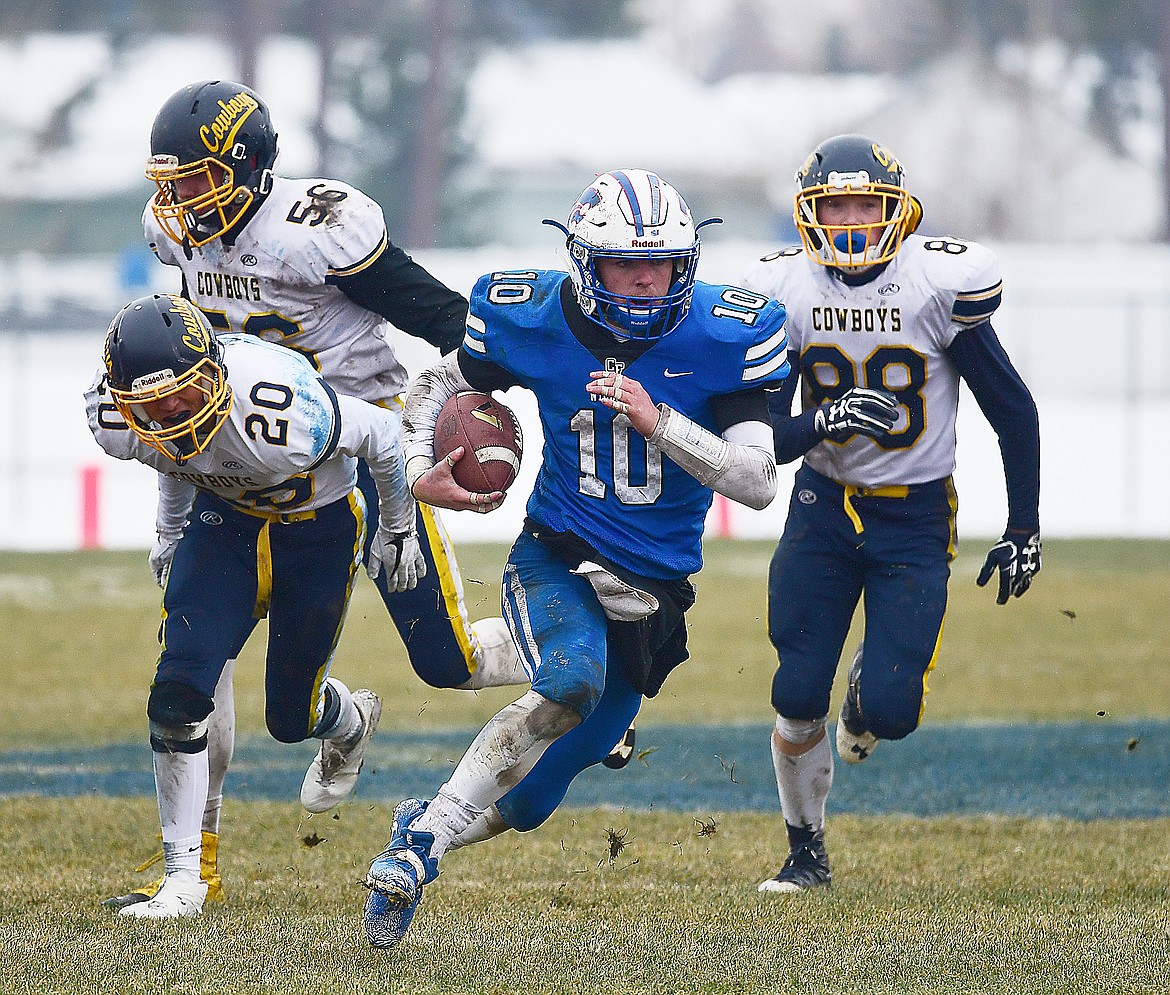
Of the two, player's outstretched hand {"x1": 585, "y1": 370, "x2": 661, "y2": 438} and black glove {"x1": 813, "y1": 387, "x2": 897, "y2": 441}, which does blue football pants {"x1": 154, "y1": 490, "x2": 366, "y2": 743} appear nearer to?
player's outstretched hand {"x1": 585, "y1": 370, "x2": 661, "y2": 438}

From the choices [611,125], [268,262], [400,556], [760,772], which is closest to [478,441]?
[400,556]

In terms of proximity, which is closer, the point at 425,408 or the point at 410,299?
the point at 425,408

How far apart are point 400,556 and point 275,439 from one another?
1.79ft

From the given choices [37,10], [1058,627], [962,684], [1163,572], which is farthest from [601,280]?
[37,10]

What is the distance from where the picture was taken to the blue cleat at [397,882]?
12.0 feet

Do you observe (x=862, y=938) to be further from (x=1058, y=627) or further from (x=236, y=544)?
(x=1058, y=627)

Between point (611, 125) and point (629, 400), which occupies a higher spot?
point (629, 400)

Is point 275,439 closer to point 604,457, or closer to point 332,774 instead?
point 604,457

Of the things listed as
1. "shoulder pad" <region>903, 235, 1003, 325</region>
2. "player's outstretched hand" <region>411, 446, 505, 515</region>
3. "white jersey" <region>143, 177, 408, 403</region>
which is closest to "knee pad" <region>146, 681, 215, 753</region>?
"player's outstretched hand" <region>411, 446, 505, 515</region>

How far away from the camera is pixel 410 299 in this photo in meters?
4.76

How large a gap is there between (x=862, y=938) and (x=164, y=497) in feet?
6.62

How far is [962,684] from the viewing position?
8578 millimetres

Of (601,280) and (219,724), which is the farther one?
(219,724)

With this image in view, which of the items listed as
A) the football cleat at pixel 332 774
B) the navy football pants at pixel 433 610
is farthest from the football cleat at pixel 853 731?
the football cleat at pixel 332 774
